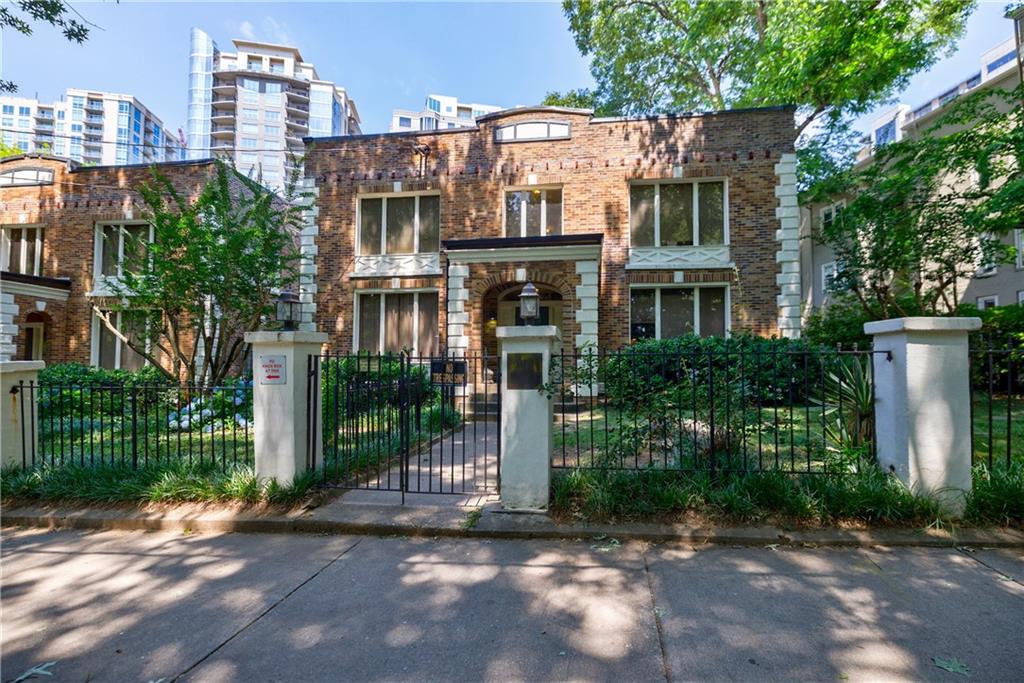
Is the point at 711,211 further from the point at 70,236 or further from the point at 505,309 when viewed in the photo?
the point at 70,236

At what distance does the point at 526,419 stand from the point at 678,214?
10918mm

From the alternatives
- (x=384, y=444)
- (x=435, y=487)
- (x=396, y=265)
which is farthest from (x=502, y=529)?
(x=396, y=265)

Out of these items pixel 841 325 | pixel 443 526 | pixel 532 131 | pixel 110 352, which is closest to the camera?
pixel 443 526

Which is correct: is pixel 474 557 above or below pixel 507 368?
below

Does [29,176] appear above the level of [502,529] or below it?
above

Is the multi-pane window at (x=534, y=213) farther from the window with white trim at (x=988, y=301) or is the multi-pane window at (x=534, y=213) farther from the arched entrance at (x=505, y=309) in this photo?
the window with white trim at (x=988, y=301)

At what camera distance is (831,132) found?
715 inches

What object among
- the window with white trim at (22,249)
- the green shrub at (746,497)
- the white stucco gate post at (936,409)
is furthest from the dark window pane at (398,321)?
the window with white trim at (22,249)

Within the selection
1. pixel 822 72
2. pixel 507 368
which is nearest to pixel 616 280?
pixel 822 72

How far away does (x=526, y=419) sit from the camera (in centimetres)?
455

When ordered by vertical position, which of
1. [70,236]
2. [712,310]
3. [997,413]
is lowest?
[997,413]

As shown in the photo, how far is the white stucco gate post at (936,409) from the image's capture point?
4.12 m

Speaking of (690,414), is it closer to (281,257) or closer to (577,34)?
(281,257)

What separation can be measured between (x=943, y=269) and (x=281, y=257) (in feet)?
52.7
